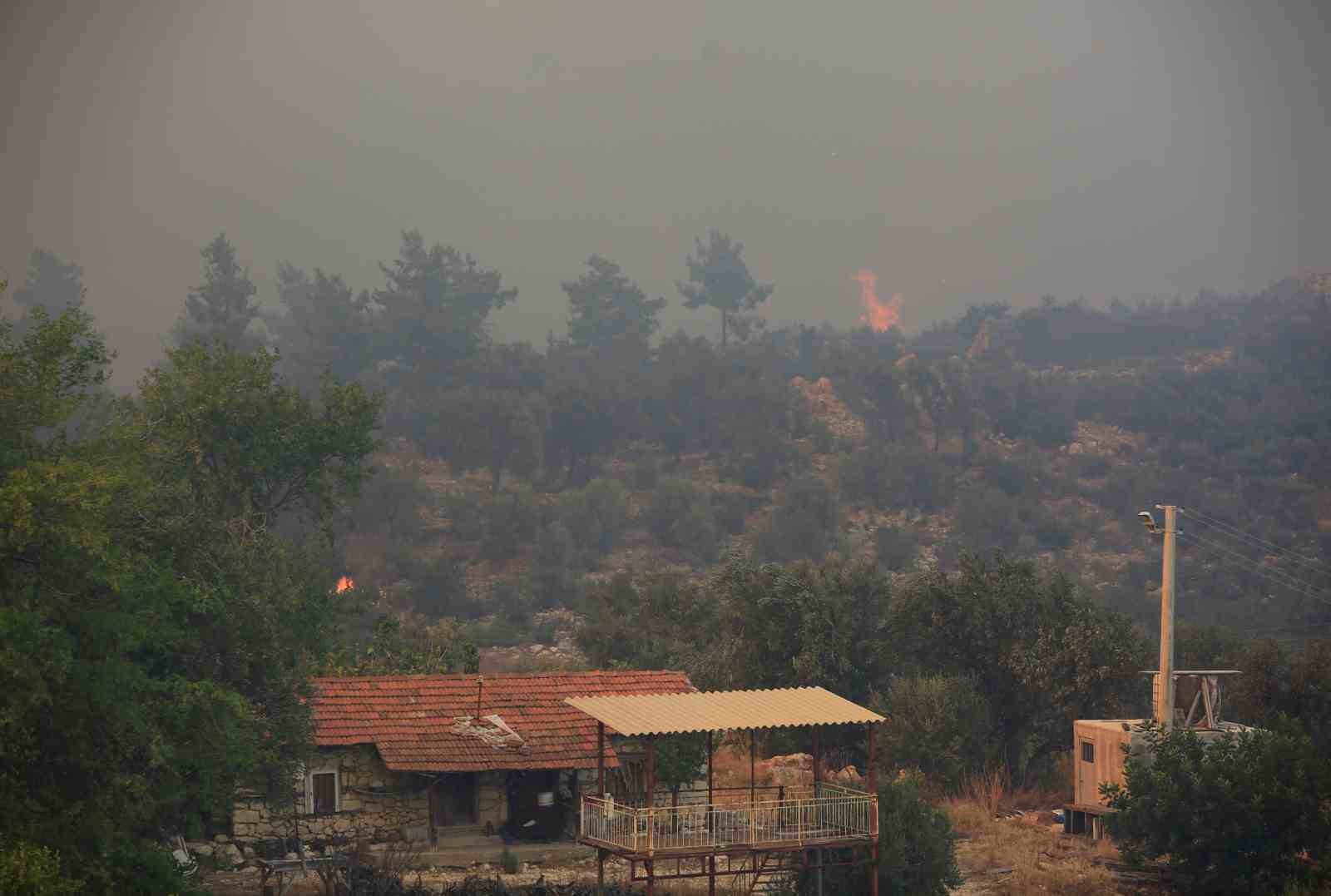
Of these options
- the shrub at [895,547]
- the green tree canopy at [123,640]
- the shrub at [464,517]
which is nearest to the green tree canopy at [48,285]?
the shrub at [464,517]

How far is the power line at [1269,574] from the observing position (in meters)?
71.1

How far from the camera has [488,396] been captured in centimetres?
9600

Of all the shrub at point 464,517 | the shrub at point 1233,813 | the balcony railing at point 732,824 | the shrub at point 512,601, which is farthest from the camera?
the shrub at point 464,517

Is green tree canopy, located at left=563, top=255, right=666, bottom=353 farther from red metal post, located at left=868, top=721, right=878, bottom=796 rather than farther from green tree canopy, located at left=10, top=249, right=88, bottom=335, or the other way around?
red metal post, located at left=868, top=721, right=878, bottom=796

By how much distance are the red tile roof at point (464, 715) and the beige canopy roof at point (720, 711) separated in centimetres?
318

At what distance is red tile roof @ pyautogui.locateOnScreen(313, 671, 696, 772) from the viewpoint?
3025 cm

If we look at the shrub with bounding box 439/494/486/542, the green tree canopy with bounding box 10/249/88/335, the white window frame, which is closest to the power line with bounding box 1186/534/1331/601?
the shrub with bounding box 439/494/486/542

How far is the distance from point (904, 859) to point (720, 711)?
4337 mm

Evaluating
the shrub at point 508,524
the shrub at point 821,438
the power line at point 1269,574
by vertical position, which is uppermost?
the shrub at point 821,438

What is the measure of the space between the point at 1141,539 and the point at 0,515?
258 ft

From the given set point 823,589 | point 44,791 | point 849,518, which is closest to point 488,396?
point 849,518

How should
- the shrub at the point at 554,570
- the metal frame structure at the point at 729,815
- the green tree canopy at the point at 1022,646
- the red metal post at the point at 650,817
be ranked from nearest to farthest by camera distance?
the red metal post at the point at 650,817 < the metal frame structure at the point at 729,815 < the green tree canopy at the point at 1022,646 < the shrub at the point at 554,570

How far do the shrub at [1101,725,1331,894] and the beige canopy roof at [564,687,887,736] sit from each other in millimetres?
6242

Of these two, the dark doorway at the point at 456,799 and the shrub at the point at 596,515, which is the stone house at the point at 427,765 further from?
the shrub at the point at 596,515
